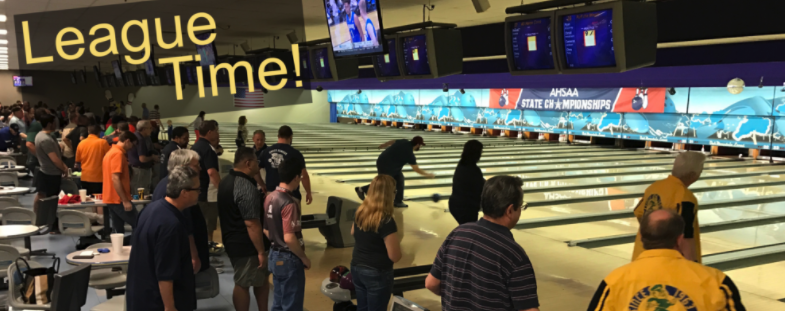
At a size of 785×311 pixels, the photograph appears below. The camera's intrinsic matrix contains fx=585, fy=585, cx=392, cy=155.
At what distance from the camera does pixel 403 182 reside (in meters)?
7.57

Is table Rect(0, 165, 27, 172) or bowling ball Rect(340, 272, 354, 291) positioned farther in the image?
table Rect(0, 165, 27, 172)

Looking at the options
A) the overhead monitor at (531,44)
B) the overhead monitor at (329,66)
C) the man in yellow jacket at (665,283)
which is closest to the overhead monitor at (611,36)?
the overhead monitor at (531,44)

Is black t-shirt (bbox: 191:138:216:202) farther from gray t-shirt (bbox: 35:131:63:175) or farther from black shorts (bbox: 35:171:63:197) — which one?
black shorts (bbox: 35:171:63:197)

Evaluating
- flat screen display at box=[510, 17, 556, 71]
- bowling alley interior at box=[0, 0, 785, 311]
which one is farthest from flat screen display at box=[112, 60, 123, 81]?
flat screen display at box=[510, 17, 556, 71]

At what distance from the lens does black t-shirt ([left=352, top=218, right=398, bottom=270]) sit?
2938mm

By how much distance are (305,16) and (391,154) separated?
2.44 m

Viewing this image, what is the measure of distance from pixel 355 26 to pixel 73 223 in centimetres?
318

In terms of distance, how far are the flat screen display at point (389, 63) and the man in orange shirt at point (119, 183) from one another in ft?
8.58

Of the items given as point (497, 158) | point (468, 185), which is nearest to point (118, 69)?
point (497, 158)

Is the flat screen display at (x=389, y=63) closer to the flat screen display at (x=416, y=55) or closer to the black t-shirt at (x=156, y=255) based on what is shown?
the flat screen display at (x=416, y=55)

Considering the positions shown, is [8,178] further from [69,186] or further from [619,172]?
[619,172]

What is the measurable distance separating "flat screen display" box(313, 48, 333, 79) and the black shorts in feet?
10.9

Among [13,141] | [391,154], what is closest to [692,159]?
[391,154]

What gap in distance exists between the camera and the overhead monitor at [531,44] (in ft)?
14.3
